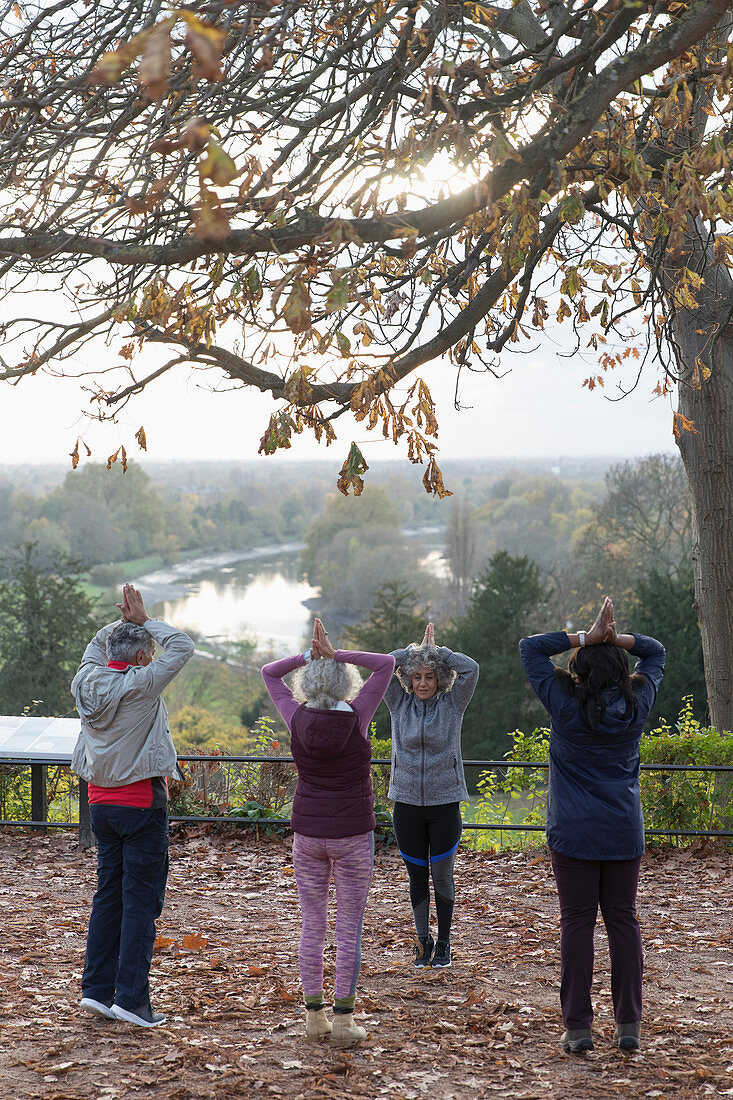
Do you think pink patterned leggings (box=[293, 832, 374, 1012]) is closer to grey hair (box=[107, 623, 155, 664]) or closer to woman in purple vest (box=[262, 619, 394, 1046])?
woman in purple vest (box=[262, 619, 394, 1046])

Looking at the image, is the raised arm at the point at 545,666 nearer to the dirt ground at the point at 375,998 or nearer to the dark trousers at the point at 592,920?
the dark trousers at the point at 592,920

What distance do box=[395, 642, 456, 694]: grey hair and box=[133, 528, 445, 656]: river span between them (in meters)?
59.1

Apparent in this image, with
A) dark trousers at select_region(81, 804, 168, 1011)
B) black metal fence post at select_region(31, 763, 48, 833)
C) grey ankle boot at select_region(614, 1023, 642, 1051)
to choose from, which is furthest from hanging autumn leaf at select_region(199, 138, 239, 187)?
black metal fence post at select_region(31, 763, 48, 833)

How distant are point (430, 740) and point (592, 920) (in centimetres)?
135

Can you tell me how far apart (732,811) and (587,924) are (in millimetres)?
4636

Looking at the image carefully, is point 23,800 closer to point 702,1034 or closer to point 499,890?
point 499,890

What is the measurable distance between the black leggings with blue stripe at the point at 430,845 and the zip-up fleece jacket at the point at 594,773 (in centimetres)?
108

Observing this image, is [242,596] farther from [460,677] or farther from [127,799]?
[127,799]

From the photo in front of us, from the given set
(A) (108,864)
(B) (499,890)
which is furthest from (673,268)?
(A) (108,864)

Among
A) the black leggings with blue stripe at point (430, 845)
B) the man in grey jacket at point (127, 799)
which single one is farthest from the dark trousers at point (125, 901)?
the black leggings with blue stripe at point (430, 845)

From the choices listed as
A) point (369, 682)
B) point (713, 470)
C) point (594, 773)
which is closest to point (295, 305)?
point (369, 682)

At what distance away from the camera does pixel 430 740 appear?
5.00 metres

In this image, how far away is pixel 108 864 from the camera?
4191 millimetres

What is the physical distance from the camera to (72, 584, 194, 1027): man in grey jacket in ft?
13.6
